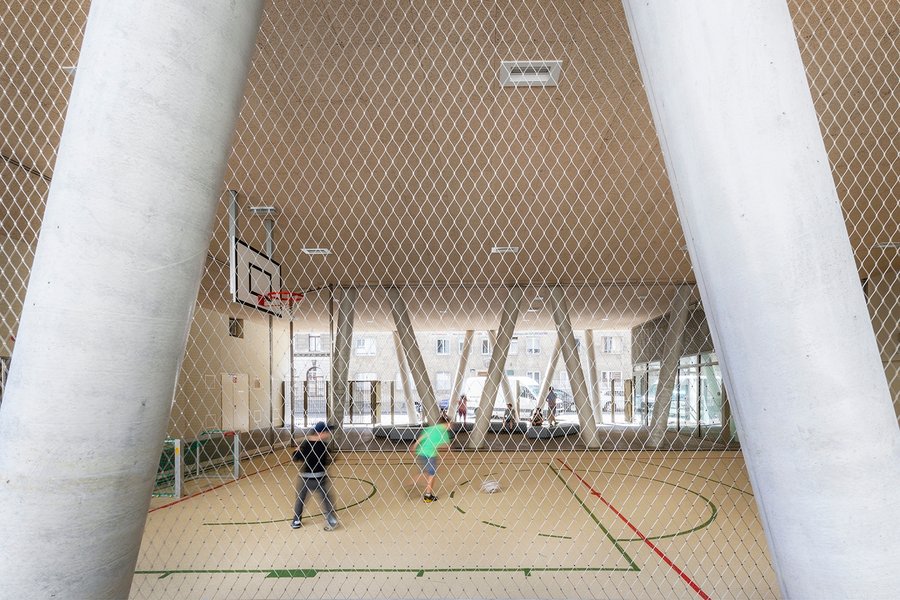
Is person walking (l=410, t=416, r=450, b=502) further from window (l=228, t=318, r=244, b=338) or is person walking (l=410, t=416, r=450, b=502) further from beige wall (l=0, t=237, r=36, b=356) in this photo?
window (l=228, t=318, r=244, b=338)

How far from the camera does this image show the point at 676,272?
10.1 m

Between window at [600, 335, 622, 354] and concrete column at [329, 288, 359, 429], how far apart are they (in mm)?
17038

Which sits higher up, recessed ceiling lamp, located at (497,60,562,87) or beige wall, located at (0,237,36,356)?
recessed ceiling lamp, located at (497,60,562,87)

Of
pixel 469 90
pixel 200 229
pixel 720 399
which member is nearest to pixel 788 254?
pixel 200 229

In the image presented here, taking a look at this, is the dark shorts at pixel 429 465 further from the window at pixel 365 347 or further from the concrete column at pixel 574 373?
the window at pixel 365 347

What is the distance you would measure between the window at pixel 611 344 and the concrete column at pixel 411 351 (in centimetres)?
1622

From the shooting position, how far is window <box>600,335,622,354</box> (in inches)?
1043

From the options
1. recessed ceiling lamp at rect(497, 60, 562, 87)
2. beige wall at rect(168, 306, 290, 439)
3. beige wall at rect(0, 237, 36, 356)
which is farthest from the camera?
beige wall at rect(168, 306, 290, 439)

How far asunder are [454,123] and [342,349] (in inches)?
328

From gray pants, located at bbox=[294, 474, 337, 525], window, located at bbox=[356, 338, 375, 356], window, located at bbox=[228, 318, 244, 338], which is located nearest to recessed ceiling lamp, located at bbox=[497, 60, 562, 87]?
gray pants, located at bbox=[294, 474, 337, 525]

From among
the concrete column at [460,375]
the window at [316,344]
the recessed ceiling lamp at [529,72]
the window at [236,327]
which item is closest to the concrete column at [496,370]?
the concrete column at [460,375]

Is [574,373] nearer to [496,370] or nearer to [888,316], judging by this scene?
[496,370]

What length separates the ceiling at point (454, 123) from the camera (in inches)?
122

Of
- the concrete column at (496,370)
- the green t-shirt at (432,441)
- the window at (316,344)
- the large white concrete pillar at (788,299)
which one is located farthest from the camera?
the window at (316,344)
